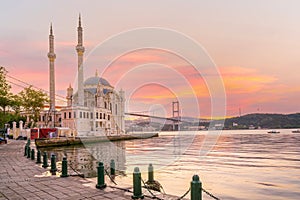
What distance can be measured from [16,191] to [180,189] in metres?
8.69

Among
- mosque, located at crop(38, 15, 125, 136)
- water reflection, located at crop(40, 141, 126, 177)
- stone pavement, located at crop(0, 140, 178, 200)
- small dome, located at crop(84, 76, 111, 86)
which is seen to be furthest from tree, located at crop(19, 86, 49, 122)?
stone pavement, located at crop(0, 140, 178, 200)

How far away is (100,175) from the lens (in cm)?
1177

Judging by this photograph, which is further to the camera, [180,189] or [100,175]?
[180,189]

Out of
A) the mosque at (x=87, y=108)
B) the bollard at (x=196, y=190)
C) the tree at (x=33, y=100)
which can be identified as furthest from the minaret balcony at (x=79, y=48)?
the bollard at (x=196, y=190)

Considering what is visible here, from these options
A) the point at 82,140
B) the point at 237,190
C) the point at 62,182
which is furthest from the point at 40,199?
the point at 82,140

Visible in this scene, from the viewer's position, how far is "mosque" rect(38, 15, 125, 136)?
8475 centimetres

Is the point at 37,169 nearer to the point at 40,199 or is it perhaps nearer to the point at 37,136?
the point at 40,199

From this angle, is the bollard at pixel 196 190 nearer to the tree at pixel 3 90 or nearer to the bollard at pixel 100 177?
the bollard at pixel 100 177

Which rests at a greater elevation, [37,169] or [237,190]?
[37,169]

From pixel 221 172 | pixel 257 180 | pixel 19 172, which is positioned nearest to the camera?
pixel 19 172

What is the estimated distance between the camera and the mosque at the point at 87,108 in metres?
84.8

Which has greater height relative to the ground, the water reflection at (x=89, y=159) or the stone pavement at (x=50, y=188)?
the stone pavement at (x=50, y=188)

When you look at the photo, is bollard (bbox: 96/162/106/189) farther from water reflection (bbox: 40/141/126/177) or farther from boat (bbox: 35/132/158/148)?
boat (bbox: 35/132/158/148)

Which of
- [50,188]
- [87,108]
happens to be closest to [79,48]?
[87,108]
